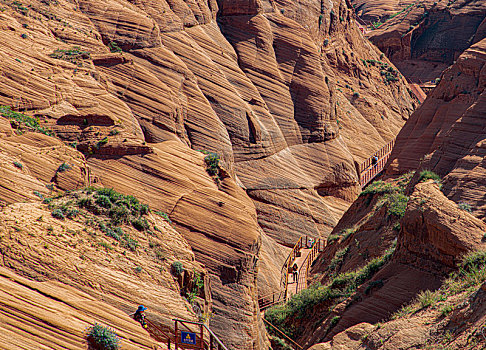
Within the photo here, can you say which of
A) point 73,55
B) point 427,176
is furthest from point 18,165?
point 427,176

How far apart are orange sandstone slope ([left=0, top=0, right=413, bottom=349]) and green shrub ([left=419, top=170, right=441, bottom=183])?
8832mm

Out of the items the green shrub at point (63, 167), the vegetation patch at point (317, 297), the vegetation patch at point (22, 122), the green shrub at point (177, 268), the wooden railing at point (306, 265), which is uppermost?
the vegetation patch at point (22, 122)

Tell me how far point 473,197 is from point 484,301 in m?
7.31

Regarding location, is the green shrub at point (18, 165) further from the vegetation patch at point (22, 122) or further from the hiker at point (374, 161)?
the hiker at point (374, 161)

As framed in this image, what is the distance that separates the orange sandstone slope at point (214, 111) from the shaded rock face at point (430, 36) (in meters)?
14.4

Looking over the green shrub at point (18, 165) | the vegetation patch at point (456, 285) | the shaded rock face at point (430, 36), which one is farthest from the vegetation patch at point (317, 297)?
the shaded rock face at point (430, 36)

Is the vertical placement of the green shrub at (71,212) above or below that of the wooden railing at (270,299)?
above

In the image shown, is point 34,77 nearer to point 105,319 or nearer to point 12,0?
point 12,0

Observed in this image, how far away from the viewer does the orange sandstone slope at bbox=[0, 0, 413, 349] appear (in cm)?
2848

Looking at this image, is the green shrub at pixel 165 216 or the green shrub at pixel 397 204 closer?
the green shrub at pixel 165 216

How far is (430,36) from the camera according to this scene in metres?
84.0

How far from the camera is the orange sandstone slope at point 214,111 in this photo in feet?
93.5

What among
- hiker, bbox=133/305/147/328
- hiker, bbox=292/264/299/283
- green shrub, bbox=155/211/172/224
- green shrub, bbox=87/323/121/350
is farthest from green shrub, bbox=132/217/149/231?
hiker, bbox=292/264/299/283

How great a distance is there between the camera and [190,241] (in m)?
27.8
